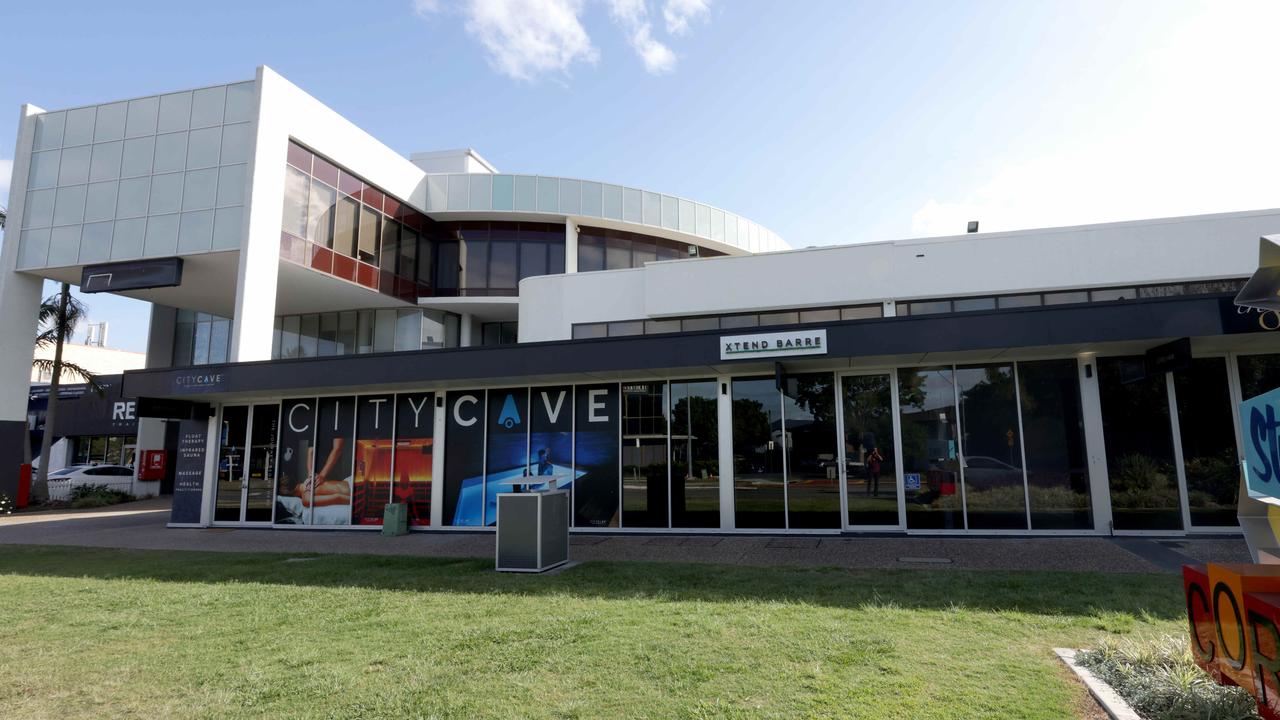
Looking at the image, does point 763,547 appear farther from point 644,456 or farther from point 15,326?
point 15,326

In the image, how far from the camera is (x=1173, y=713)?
4.52m

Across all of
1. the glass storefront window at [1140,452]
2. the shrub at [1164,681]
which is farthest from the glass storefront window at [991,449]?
the shrub at [1164,681]

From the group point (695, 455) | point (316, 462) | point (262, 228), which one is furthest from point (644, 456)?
point (262, 228)

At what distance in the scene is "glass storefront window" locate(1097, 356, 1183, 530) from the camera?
12.2 m

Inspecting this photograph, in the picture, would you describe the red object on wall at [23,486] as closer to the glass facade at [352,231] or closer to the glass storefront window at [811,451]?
the glass facade at [352,231]

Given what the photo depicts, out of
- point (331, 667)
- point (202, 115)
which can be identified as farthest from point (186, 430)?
point (331, 667)

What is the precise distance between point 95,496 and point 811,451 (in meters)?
26.3

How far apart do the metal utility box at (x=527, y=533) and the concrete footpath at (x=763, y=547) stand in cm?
111

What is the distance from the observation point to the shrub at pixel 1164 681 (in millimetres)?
4477

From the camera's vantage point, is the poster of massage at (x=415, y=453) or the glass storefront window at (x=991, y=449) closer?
the glass storefront window at (x=991, y=449)

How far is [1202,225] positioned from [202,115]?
25.3 meters

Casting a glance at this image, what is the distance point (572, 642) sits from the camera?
6500 millimetres

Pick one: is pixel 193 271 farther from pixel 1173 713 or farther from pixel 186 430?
pixel 1173 713

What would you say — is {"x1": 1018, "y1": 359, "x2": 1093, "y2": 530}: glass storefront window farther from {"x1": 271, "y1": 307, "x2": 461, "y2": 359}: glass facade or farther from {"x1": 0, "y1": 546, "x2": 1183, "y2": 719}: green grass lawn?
{"x1": 271, "y1": 307, "x2": 461, "y2": 359}: glass facade
